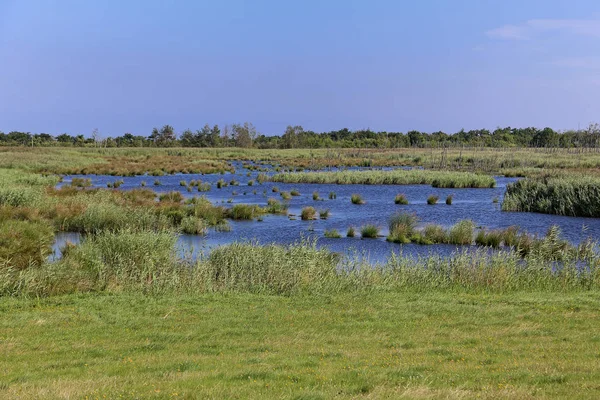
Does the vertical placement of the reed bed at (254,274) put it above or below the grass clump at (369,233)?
above

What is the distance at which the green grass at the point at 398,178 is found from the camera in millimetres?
57041

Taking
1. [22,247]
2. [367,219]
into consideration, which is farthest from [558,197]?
[22,247]

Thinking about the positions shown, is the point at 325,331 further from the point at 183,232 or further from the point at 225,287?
the point at 183,232

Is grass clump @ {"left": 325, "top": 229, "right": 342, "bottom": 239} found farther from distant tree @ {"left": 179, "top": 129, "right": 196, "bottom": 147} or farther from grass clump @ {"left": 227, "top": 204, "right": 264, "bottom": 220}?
distant tree @ {"left": 179, "top": 129, "right": 196, "bottom": 147}

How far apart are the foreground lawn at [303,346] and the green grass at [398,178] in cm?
4414

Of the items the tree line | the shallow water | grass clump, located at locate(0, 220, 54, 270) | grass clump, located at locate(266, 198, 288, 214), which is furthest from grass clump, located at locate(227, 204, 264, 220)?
the tree line

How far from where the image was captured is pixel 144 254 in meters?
17.6

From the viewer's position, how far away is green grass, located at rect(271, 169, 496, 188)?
187 ft

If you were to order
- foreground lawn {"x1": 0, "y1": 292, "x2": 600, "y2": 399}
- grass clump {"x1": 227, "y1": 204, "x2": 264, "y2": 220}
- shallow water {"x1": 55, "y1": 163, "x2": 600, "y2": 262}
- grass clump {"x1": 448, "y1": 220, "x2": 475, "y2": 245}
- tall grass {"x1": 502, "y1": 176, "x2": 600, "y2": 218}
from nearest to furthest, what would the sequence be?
foreground lawn {"x1": 0, "y1": 292, "x2": 600, "y2": 399} < shallow water {"x1": 55, "y1": 163, "x2": 600, "y2": 262} < grass clump {"x1": 448, "y1": 220, "x2": 475, "y2": 245} < grass clump {"x1": 227, "y1": 204, "x2": 264, "y2": 220} < tall grass {"x1": 502, "y1": 176, "x2": 600, "y2": 218}

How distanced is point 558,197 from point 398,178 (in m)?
24.5

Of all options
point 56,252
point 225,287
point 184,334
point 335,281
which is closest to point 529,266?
point 335,281

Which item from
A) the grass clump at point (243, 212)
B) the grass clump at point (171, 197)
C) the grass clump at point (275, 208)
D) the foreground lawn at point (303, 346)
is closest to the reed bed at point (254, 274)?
the foreground lawn at point (303, 346)

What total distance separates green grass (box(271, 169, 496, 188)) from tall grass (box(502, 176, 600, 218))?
15.8 m

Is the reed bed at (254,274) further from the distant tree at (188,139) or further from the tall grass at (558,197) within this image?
the distant tree at (188,139)
